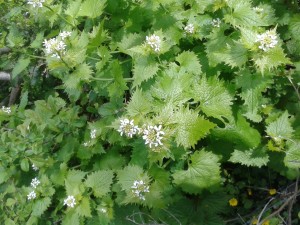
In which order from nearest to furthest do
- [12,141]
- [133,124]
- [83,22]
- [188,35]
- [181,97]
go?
1. [133,124]
2. [181,97]
3. [188,35]
4. [12,141]
5. [83,22]

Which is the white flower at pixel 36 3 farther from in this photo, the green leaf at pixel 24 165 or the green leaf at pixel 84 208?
the green leaf at pixel 84 208

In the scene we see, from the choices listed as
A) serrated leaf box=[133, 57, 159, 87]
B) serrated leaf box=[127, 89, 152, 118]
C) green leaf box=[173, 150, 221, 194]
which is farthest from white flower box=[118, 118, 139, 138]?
green leaf box=[173, 150, 221, 194]

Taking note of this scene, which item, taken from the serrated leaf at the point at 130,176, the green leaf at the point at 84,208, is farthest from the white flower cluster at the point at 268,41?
the green leaf at the point at 84,208

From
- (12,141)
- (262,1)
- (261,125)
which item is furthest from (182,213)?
(262,1)

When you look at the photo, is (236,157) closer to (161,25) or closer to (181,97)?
(181,97)

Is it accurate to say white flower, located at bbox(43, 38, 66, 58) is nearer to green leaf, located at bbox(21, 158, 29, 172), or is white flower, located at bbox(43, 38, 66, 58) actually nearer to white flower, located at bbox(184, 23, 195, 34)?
white flower, located at bbox(184, 23, 195, 34)

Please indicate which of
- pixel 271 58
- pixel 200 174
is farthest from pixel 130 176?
pixel 271 58

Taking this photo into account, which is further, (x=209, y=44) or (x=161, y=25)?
(x=161, y=25)
